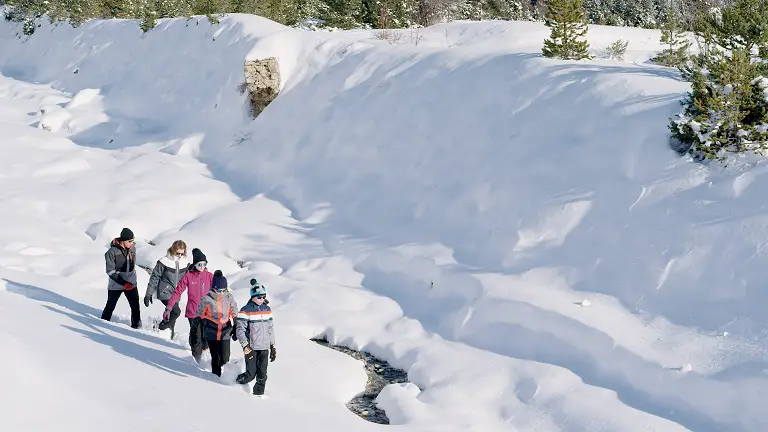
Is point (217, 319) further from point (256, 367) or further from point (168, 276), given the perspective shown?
point (168, 276)

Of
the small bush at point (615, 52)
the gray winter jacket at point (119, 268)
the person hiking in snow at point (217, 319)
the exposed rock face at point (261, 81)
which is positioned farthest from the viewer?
the exposed rock face at point (261, 81)

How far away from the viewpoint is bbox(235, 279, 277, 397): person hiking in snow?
7453mm

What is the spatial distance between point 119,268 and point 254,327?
2824 millimetres

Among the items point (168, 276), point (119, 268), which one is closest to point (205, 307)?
point (168, 276)

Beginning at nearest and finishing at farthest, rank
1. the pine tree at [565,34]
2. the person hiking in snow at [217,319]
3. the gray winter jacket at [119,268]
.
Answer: the person hiking in snow at [217,319] → the gray winter jacket at [119,268] → the pine tree at [565,34]

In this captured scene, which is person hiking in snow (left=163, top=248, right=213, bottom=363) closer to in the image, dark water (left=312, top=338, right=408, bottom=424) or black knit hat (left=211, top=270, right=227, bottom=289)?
black knit hat (left=211, top=270, right=227, bottom=289)

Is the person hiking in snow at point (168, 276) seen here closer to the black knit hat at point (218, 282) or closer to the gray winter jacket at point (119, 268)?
the gray winter jacket at point (119, 268)

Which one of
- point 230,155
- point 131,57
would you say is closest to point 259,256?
point 230,155

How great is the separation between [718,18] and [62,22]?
111ft

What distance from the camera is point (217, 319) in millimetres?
7867

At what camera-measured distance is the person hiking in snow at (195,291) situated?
820 centimetres

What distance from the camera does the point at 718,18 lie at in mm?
11758

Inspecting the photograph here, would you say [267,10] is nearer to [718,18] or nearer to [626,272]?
[718,18]

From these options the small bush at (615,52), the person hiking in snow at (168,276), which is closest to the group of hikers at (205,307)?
the person hiking in snow at (168,276)
